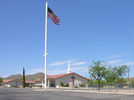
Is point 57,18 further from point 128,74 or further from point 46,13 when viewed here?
point 128,74

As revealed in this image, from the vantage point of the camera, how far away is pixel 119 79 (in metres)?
64.2

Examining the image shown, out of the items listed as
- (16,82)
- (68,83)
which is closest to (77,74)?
(68,83)

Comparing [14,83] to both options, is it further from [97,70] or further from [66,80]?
[97,70]

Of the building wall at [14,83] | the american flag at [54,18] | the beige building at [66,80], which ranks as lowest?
the building wall at [14,83]

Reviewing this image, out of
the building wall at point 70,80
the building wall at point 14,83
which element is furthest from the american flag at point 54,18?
the building wall at point 14,83

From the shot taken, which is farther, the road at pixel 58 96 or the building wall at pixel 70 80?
the building wall at pixel 70 80

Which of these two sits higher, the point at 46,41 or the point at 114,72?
the point at 46,41

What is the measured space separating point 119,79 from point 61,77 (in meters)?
19.1

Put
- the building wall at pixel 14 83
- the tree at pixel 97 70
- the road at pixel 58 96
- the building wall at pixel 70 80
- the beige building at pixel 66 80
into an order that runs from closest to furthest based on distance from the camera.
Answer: the road at pixel 58 96 < the tree at pixel 97 70 < the beige building at pixel 66 80 < the building wall at pixel 70 80 < the building wall at pixel 14 83

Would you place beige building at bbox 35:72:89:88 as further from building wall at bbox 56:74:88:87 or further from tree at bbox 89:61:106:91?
tree at bbox 89:61:106:91

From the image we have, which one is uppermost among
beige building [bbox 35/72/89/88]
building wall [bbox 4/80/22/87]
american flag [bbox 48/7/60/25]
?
american flag [bbox 48/7/60/25]

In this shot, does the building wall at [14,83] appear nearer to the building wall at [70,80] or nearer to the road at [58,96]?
the building wall at [70,80]

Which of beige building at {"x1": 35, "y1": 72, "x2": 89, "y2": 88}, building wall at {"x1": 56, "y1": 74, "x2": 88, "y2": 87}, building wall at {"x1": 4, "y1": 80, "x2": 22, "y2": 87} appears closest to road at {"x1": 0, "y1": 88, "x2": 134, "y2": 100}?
beige building at {"x1": 35, "y1": 72, "x2": 89, "y2": 88}

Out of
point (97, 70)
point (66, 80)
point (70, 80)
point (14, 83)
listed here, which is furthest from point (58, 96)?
point (14, 83)
